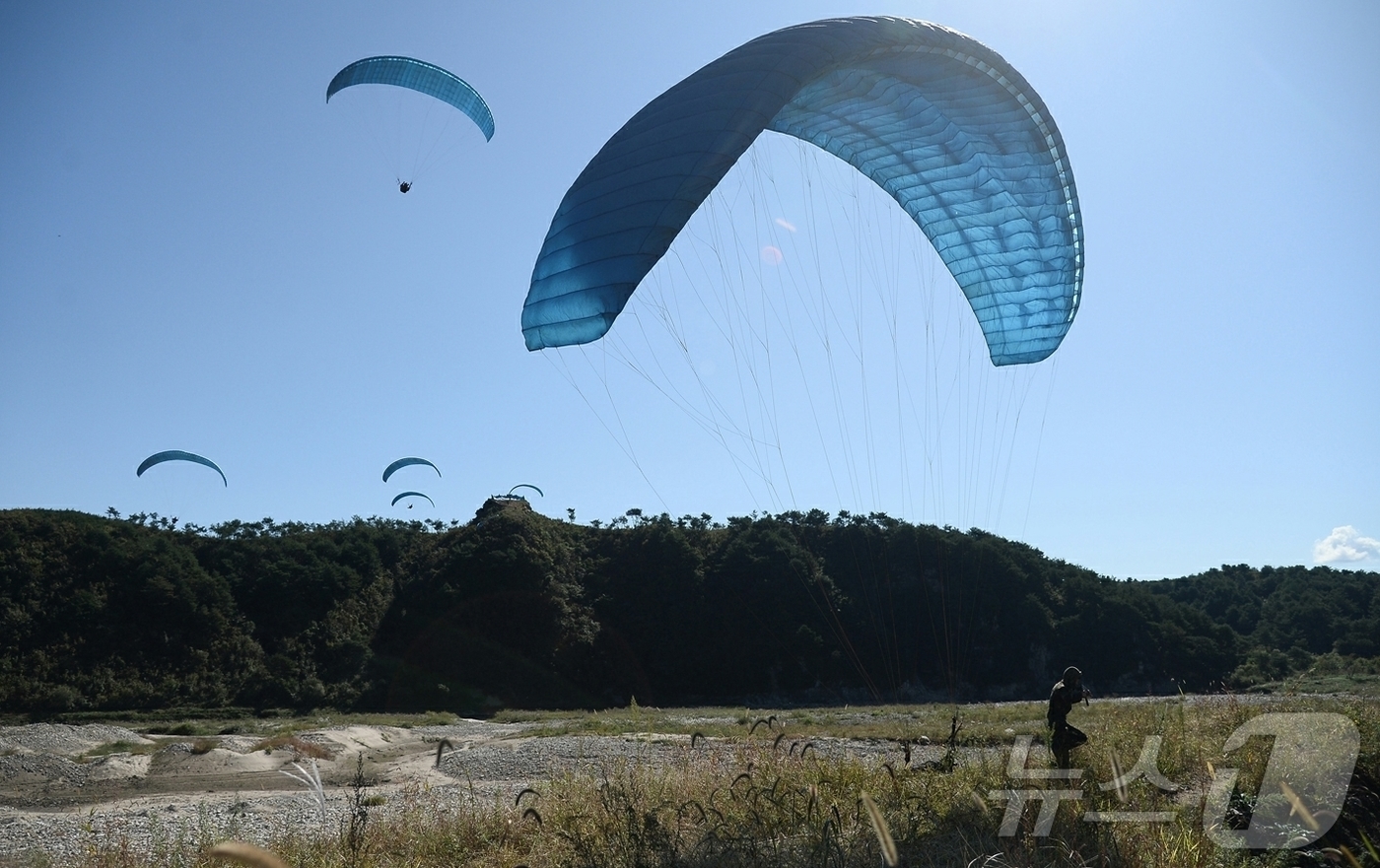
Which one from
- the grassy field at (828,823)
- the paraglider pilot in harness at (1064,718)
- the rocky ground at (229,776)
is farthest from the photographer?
the rocky ground at (229,776)

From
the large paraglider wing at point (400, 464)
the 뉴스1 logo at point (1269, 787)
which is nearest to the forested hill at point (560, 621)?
the large paraglider wing at point (400, 464)

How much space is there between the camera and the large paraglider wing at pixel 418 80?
55.0 feet

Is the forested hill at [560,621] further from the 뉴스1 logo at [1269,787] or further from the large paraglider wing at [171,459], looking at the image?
the 뉴스1 logo at [1269,787]

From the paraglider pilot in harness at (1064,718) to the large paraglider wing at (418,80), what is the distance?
15.9 meters

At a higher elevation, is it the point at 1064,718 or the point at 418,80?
the point at 418,80

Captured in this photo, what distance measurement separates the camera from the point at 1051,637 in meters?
35.2

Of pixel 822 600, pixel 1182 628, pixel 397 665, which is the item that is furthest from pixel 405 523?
pixel 1182 628

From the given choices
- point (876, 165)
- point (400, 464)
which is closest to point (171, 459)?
point (400, 464)

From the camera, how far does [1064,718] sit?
5840mm

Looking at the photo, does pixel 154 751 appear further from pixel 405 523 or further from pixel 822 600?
pixel 405 523

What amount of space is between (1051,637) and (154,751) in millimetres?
32718

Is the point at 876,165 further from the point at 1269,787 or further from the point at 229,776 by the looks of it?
the point at 229,776

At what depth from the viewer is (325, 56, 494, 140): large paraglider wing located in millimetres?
16766

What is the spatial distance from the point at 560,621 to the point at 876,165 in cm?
2771
